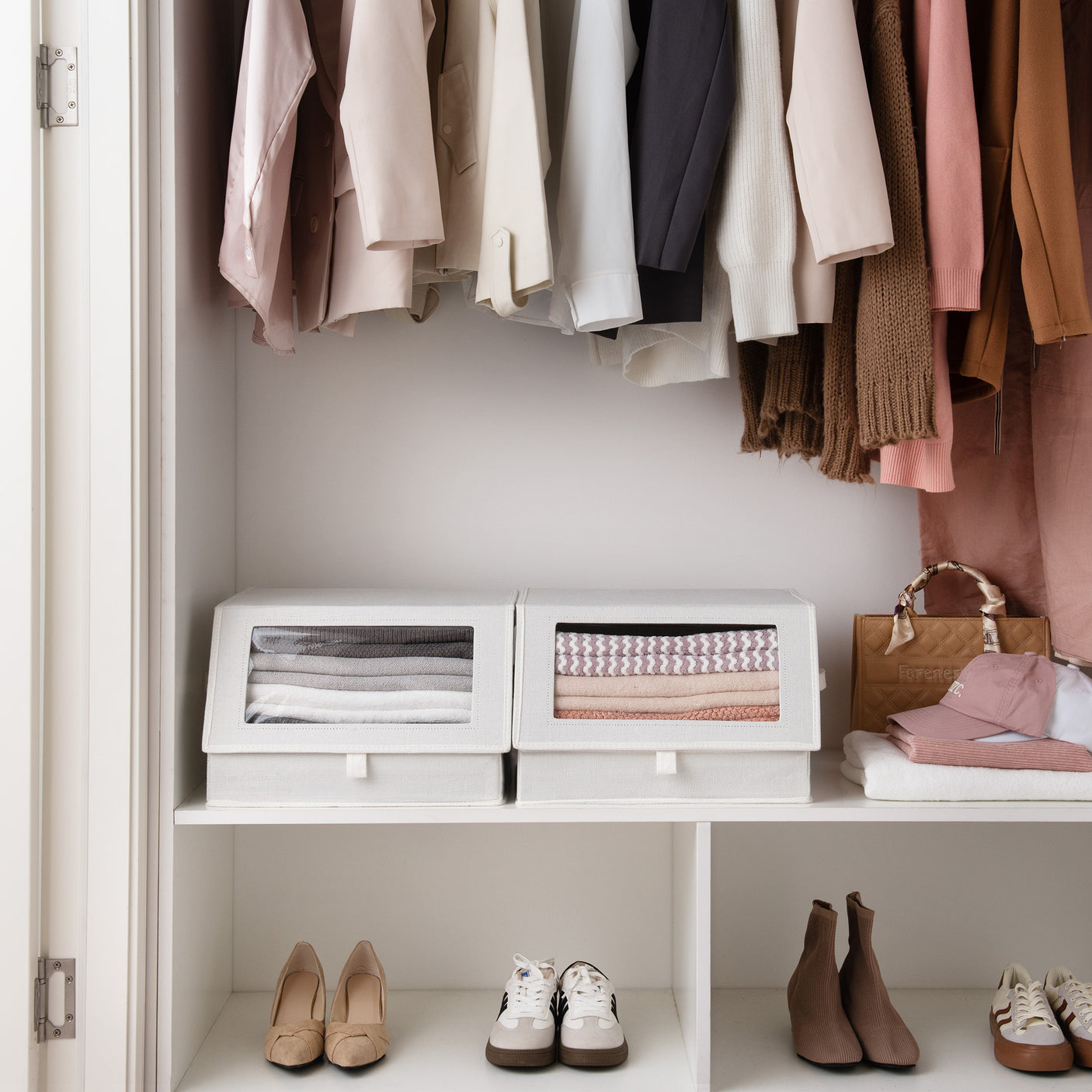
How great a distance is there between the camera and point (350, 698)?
1.30 m

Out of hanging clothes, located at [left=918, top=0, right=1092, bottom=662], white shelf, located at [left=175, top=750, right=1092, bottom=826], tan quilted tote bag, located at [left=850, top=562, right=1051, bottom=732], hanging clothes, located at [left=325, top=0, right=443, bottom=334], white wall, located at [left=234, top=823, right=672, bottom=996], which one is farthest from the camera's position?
white wall, located at [left=234, top=823, right=672, bottom=996]

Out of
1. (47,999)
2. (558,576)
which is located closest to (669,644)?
(558,576)

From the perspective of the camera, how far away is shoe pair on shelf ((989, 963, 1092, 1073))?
133cm

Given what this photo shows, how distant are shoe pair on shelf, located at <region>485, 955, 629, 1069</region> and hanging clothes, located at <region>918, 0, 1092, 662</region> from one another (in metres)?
0.89

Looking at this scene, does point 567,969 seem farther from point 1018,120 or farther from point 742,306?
point 1018,120

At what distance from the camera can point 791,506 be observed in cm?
167

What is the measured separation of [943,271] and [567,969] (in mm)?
1188

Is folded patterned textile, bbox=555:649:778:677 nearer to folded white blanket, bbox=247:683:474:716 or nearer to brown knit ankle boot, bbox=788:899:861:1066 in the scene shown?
folded white blanket, bbox=247:683:474:716

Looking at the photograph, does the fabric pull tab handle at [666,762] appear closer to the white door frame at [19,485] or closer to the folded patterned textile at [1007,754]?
the folded patterned textile at [1007,754]

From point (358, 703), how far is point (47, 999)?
556mm

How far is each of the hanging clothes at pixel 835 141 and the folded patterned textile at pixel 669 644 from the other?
53cm

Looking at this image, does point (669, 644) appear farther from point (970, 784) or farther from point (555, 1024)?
point (555, 1024)

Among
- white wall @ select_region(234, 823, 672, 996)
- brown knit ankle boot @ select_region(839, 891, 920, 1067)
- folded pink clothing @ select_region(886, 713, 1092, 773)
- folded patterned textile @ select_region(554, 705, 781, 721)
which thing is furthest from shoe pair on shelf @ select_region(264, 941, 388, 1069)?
folded pink clothing @ select_region(886, 713, 1092, 773)

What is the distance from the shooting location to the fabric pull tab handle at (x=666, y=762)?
127 cm
